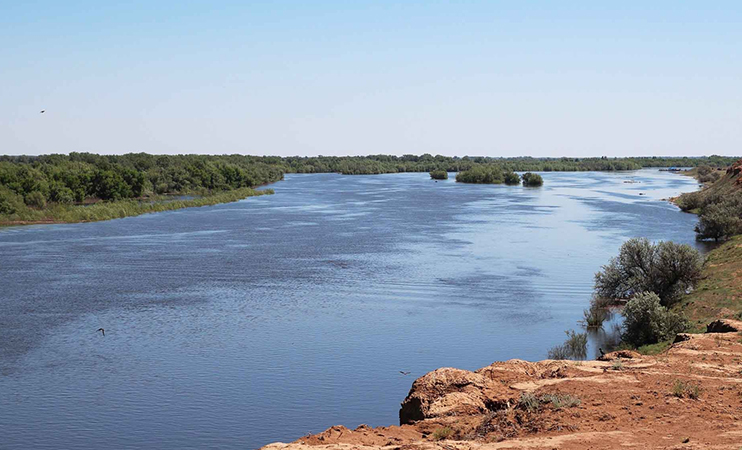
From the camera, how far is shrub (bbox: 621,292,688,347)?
1600 cm

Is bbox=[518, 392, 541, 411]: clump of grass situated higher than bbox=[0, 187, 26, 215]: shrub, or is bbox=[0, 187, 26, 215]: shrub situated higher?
bbox=[0, 187, 26, 215]: shrub

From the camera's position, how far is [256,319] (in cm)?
2052

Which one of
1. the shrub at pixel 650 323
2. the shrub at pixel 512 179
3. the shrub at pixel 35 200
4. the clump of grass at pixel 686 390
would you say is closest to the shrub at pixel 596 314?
the shrub at pixel 650 323

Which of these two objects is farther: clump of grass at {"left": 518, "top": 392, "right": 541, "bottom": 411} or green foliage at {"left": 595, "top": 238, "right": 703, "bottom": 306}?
green foliage at {"left": 595, "top": 238, "right": 703, "bottom": 306}

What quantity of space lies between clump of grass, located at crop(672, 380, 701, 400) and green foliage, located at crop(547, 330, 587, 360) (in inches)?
215

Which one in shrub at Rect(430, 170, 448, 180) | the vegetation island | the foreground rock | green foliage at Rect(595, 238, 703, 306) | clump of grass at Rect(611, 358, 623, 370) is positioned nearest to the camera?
the foreground rock

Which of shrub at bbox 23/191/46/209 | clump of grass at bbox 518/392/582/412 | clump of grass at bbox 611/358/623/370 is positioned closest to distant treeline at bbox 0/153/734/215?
shrub at bbox 23/191/46/209

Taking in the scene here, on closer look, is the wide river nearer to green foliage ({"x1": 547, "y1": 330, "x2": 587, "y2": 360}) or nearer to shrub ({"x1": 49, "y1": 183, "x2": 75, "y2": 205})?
green foliage ({"x1": 547, "y1": 330, "x2": 587, "y2": 360})

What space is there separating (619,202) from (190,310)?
51.8m

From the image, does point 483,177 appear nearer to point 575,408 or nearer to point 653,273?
point 653,273

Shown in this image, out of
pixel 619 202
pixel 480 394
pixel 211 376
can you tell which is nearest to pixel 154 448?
pixel 211 376

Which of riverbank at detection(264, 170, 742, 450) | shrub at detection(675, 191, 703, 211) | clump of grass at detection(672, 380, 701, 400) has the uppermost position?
shrub at detection(675, 191, 703, 211)

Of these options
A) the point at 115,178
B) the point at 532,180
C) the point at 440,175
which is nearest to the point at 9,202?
the point at 115,178

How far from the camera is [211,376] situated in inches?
607
